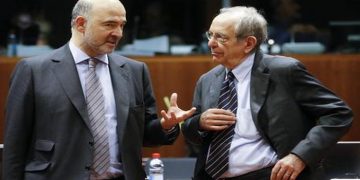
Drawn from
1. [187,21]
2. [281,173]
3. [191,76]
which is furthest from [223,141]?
[187,21]

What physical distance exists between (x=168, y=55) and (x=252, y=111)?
11.2 feet

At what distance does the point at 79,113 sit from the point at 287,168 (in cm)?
98

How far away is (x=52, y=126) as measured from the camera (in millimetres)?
3467

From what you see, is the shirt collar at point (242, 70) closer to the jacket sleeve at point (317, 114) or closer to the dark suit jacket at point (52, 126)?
the jacket sleeve at point (317, 114)

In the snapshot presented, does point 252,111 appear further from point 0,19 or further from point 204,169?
point 0,19

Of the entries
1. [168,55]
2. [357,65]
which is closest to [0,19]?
[168,55]

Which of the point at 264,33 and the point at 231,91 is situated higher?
the point at 264,33

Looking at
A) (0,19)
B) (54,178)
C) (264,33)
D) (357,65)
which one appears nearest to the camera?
(54,178)

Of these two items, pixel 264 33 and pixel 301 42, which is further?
pixel 301 42

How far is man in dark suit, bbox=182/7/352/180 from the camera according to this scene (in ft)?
11.4

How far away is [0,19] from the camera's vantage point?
761 cm

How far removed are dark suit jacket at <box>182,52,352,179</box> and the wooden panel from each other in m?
2.99

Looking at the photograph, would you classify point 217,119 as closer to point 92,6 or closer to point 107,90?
point 107,90

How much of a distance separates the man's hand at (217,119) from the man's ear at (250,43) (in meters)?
0.32
